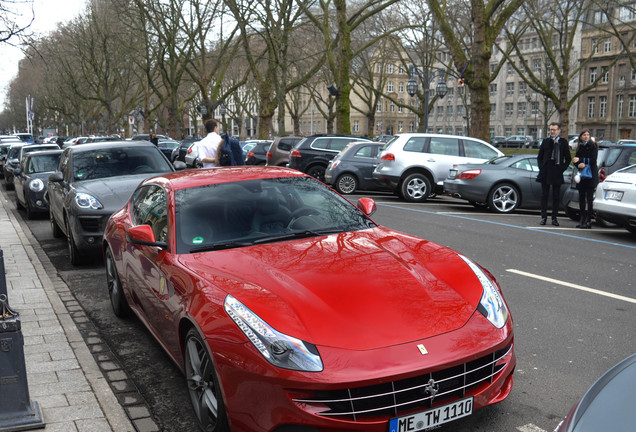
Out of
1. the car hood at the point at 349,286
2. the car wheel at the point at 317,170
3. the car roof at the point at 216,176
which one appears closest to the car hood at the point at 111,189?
the car roof at the point at 216,176

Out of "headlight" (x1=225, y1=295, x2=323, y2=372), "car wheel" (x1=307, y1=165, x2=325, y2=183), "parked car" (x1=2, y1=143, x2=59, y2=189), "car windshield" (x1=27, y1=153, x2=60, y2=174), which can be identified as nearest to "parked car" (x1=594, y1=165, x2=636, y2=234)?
"headlight" (x1=225, y1=295, x2=323, y2=372)

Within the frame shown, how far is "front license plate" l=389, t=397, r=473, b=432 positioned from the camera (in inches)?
122

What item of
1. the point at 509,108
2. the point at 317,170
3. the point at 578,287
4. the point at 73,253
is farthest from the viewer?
the point at 509,108

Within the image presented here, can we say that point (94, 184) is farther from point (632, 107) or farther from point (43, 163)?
point (632, 107)

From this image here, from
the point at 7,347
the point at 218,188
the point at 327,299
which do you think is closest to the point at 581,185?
the point at 218,188

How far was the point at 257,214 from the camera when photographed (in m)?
4.77

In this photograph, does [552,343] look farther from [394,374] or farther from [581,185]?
[581,185]

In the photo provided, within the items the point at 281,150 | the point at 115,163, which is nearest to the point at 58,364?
the point at 115,163

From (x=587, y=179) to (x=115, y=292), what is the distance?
9163mm

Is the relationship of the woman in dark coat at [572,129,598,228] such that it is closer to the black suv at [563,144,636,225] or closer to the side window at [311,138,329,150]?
the black suv at [563,144,636,225]

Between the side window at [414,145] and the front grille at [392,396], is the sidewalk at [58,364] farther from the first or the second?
the side window at [414,145]

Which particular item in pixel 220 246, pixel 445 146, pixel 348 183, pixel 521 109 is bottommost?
pixel 348 183

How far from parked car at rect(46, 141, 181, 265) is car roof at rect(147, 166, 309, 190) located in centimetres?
349

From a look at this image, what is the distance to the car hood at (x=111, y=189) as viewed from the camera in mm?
8906
